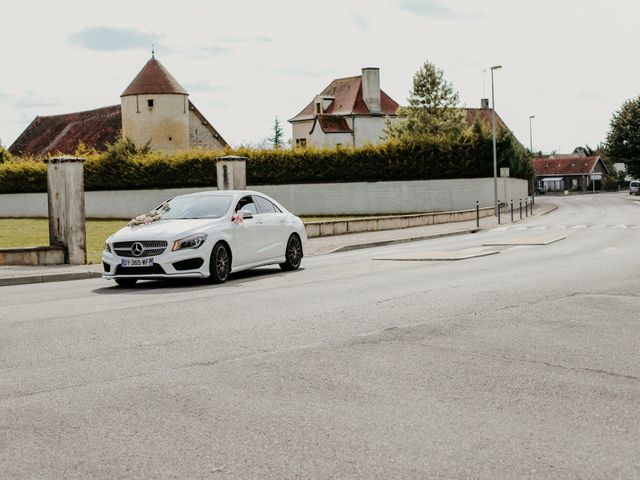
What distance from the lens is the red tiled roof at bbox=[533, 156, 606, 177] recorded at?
143m

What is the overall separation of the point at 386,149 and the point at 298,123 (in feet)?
174

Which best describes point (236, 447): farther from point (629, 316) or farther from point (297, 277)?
point (297, 277)

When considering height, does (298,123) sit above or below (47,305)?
above

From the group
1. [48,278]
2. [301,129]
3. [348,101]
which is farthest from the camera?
[301,129]

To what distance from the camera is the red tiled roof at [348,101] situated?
99.6 m

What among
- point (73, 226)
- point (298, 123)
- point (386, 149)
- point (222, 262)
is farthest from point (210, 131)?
point (222, 262)

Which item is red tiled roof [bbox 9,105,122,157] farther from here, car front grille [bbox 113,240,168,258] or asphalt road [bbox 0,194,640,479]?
asphalt road [bbox 0,194,640,479]

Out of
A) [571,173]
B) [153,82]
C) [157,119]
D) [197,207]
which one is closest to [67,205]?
[197,207]

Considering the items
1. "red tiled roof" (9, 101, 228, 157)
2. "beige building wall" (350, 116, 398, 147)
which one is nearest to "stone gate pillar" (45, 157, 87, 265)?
"red tiled roof" (9, 101, 228, 157)

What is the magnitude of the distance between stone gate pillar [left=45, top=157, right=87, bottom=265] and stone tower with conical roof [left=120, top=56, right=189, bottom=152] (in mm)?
55615

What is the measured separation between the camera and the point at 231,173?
28500mm

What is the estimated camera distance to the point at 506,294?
40.5ft

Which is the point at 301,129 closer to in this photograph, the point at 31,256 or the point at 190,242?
the point at 31,256

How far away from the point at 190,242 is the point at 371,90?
287ft
